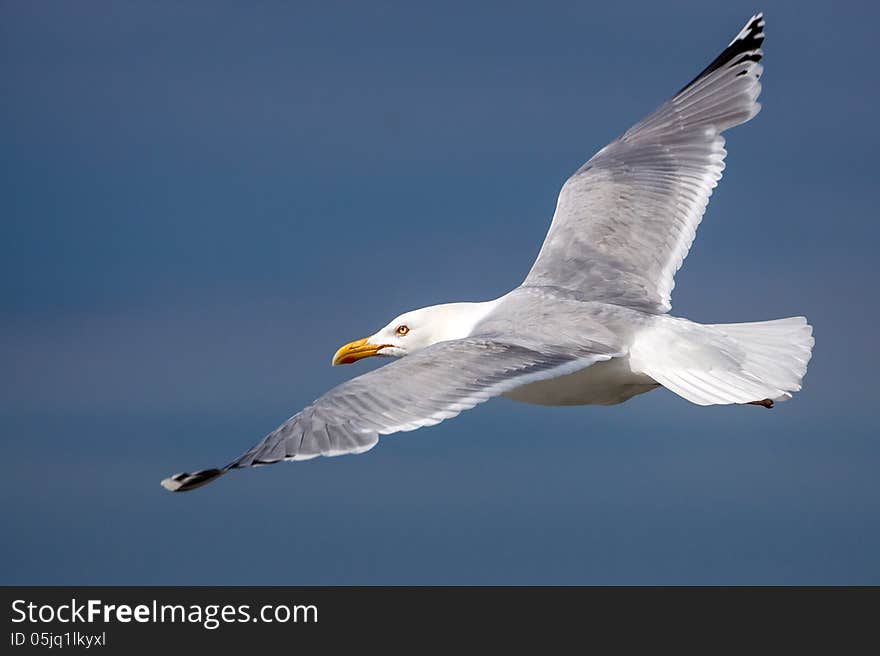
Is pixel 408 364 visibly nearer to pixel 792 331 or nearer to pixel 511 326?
pixel 511 326

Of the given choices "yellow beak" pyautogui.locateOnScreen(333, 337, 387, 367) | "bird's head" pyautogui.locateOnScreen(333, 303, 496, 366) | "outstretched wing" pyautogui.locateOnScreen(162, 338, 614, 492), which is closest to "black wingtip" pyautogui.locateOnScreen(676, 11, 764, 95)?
"bird's head" pyautogui.locateOnScreen(333, 303, 496, 366)

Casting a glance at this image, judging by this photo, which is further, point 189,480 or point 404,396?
point 404,396

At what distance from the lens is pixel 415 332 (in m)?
7.03

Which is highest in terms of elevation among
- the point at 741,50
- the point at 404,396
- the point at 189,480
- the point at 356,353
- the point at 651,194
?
the point at 741,50

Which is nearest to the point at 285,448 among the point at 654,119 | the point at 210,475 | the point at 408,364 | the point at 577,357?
the point at 210,475

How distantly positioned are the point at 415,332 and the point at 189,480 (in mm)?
2466

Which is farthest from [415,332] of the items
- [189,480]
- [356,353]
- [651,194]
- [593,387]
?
[189,480]

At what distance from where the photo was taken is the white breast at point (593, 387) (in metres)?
6.16

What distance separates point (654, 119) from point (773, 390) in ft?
10.0

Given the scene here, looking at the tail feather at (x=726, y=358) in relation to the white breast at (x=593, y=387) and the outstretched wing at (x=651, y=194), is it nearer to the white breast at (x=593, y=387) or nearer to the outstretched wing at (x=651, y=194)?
the white breast at (x=593, y=387)

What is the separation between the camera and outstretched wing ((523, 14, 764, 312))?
7.10 meters

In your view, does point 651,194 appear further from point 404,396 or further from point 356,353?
point 404,396

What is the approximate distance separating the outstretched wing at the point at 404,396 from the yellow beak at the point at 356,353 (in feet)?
4.86

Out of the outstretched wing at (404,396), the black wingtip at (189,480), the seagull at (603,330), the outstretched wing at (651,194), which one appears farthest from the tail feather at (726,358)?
the black wingtip at (189,480)
